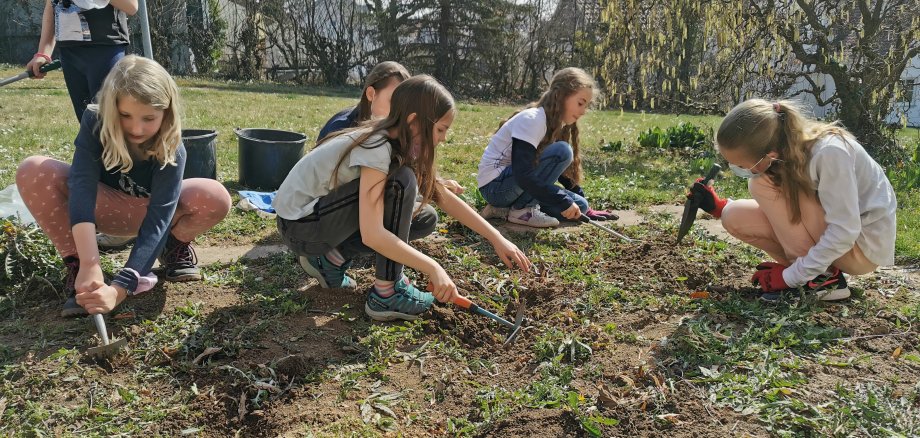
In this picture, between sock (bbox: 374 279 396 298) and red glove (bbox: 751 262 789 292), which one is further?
red glove (bbox: 751 262 789 292)

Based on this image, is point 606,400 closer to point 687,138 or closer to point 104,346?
point 104,346

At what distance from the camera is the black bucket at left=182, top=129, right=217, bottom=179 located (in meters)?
4.43

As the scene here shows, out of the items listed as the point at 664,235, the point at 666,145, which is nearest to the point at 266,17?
the point at 666,145

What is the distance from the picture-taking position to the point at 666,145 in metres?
7.44

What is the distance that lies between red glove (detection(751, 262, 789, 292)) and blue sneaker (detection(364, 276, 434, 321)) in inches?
59.6

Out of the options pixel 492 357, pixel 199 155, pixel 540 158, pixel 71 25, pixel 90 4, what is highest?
pixel 90 4

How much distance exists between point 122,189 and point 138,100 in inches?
21.2

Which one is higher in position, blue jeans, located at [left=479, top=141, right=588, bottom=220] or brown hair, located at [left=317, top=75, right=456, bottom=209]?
brown hair, located at [left=317, top=75, right=456, bottom=209]

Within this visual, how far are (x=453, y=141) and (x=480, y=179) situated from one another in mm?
3235

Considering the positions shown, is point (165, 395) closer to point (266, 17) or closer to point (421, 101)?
point (421, 101)

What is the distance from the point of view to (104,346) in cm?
235

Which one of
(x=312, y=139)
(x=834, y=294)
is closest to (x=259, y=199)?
(x=312, y=139)


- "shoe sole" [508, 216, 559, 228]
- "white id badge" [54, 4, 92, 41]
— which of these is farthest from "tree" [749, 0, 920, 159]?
"white id badge" [54, 4, 92, 41]

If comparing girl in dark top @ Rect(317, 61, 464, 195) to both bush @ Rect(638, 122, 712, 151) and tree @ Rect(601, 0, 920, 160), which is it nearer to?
tree @ Rect(601, 0, 920, 160)
